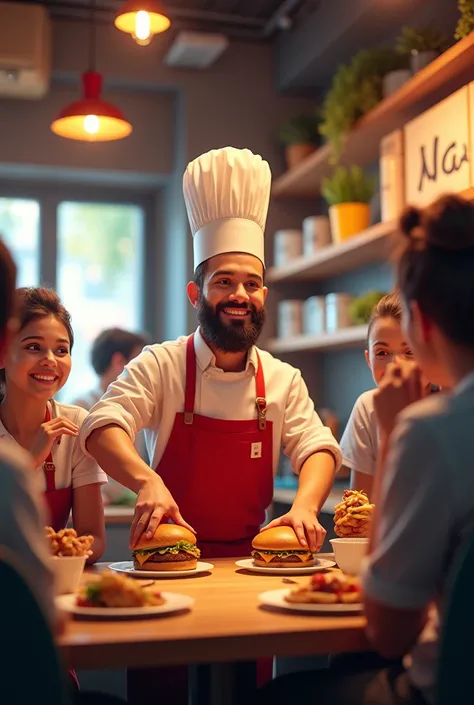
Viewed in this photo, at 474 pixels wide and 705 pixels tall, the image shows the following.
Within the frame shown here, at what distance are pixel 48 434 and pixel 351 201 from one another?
8.25 ft

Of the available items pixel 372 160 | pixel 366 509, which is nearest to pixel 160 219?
pixel 372 160

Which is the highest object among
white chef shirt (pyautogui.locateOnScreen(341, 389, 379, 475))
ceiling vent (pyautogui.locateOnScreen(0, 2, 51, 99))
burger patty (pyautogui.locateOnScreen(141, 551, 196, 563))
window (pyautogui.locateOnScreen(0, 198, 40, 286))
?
ceiling vent (pyautogui.locateOnScreen(0, 2, 51, 99))

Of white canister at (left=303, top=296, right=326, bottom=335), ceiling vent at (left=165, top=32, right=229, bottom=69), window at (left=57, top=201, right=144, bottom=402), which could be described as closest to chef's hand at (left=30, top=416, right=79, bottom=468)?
white canister at (left=303, top=296, right=326, bottom=335)

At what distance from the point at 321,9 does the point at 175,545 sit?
3497 millimetres

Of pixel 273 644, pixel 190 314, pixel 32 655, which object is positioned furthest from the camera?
pixel 190 314

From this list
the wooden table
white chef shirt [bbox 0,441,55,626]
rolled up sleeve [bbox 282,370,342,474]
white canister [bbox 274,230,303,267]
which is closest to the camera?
white chef shirt [bbox 0,441,55,626]

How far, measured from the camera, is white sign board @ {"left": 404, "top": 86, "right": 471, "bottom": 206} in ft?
10.2

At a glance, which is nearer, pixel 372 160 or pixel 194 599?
pixel 194 599

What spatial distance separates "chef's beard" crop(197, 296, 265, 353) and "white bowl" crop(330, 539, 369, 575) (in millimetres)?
842

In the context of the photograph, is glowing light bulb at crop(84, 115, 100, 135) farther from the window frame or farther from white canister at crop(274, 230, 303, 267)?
the window frame

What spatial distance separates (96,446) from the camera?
87.6 inches

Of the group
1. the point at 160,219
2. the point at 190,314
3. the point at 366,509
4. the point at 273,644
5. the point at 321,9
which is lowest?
the point at 273,644

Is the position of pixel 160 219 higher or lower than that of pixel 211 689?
higher

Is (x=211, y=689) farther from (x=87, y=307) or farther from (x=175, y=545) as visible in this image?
(x=87, y=307)
